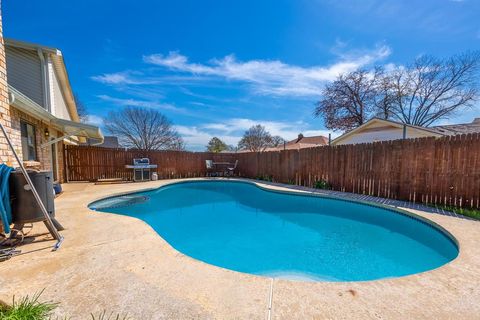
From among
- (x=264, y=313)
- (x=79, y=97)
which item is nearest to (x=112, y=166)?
(x=264, y=313)

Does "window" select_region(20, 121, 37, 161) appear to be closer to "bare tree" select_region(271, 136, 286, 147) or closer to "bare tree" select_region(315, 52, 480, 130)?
"bare tree" select_region(315, 52, 480, 130)

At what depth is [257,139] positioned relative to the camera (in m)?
32.0

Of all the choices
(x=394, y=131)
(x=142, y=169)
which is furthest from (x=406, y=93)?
(x=142, y=169)

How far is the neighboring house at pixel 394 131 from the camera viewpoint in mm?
9141

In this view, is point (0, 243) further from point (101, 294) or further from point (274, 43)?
point (274, 43)

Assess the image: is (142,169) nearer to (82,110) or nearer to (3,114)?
(3,114)

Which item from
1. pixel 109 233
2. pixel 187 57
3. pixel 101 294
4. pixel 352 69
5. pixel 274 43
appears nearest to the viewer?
pixel 101 294

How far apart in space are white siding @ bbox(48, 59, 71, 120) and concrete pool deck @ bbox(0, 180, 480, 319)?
784 centimetres

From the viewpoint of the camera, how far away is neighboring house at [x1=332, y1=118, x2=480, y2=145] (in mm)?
9141

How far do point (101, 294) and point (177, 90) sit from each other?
1678 centimetres

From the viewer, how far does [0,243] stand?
2570 millimetres

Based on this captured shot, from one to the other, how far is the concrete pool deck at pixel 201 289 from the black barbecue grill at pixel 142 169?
8419 millimetres

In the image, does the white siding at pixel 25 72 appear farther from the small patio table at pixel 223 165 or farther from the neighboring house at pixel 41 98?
the small patio table at pixel 223 165

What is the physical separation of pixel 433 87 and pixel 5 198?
23307 millimetres
